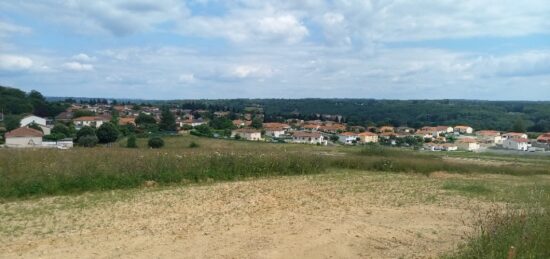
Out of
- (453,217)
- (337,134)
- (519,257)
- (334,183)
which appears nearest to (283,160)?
(334,183)

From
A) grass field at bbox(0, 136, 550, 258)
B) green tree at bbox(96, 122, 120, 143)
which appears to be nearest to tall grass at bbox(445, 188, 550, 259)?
grass field at bbox(0, 136, 550, 258)

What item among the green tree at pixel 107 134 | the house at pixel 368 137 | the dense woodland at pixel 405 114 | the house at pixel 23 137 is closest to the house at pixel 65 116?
the dense woodland at pixel 405 114

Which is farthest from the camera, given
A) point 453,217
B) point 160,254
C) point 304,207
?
point 304,207

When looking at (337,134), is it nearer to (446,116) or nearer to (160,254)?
(446,116)

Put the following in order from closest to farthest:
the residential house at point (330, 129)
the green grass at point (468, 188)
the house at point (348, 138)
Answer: the green grass at point (468, 188) < the house at point (348, 138) < the residential house at point (330, 129)

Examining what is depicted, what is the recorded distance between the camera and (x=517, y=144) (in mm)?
72375

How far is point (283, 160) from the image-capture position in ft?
66.0

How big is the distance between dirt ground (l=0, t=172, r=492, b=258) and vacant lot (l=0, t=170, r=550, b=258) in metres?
0.02

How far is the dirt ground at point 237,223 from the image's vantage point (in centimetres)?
811

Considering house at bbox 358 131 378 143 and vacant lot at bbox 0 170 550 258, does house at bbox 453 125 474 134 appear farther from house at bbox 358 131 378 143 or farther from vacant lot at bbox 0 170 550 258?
vacant lot at bbox 0 170 550 258

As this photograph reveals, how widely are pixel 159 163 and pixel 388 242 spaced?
976 centimetres

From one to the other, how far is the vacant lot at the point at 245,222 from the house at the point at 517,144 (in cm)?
6224

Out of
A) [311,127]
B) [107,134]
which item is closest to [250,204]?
[107,134]

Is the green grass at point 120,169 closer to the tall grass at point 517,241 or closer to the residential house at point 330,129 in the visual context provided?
the tall grass at point 517,241
